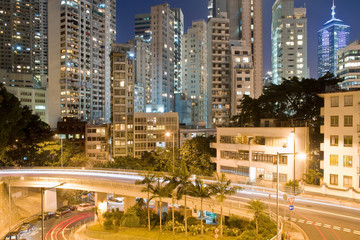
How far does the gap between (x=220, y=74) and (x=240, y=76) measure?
10.0m

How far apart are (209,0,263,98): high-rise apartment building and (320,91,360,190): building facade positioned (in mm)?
79828

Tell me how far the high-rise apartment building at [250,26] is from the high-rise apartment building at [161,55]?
3468 cm

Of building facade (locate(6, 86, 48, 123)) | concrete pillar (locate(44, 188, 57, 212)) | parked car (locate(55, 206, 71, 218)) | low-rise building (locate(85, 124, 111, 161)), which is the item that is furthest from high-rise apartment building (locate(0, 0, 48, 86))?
parked car (locate(55, 206, 71, 218))

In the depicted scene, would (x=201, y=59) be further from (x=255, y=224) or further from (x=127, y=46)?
(x=255, y=224)

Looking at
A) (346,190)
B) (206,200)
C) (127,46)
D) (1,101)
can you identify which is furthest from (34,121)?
(346,190)

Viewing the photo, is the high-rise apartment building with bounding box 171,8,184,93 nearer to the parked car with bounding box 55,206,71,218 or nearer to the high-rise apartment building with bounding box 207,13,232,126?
the high-rise apartment building with bounding box 207,13,232,126

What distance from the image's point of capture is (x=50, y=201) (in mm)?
51906

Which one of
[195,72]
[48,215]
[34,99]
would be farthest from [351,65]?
[34,99]

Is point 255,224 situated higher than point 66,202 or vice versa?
point 255,224

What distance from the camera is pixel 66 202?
57.6 meters

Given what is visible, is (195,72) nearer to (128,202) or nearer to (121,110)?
(121,110)

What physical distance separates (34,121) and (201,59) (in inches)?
3931

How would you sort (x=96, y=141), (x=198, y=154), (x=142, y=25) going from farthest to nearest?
(x=142, y=25) < (x=96, y=141) < (x=198, y=154)

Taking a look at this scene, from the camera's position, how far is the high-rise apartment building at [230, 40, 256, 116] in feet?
304
